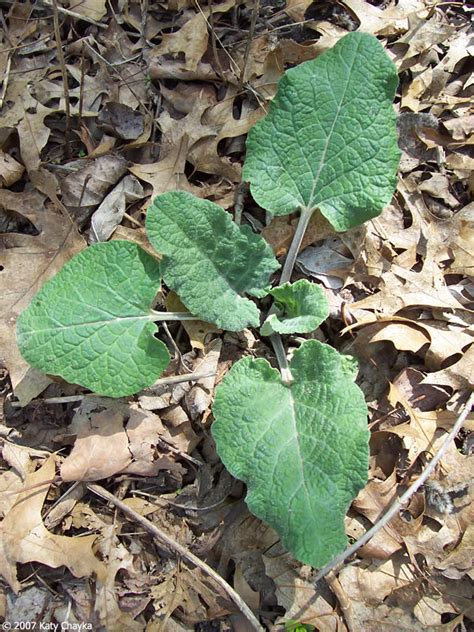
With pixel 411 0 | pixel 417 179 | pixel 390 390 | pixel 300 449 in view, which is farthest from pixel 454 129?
pixel 300 449

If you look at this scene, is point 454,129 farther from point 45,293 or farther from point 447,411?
point 45,293

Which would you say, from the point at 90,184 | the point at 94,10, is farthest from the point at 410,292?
the point at 94,10

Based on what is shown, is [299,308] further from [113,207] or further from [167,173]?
[113,207]

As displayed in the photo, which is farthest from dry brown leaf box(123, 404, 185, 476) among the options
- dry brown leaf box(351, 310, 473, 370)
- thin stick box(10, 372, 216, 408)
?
dry brown leaf box(351, 310, 473, 370)

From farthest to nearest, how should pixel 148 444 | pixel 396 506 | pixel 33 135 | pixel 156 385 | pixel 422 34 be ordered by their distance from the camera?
1. pixel 422 34
2. pixel 33 135
3. pixel 156 385
4. pixel 148 444
5. pixel 396 506

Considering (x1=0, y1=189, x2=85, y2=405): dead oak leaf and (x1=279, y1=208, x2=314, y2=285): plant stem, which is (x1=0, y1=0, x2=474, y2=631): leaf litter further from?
(x1=279, y1=208, x2=314, y2=285): plant stem

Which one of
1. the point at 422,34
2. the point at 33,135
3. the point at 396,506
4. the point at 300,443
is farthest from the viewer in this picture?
the point at 422,34
